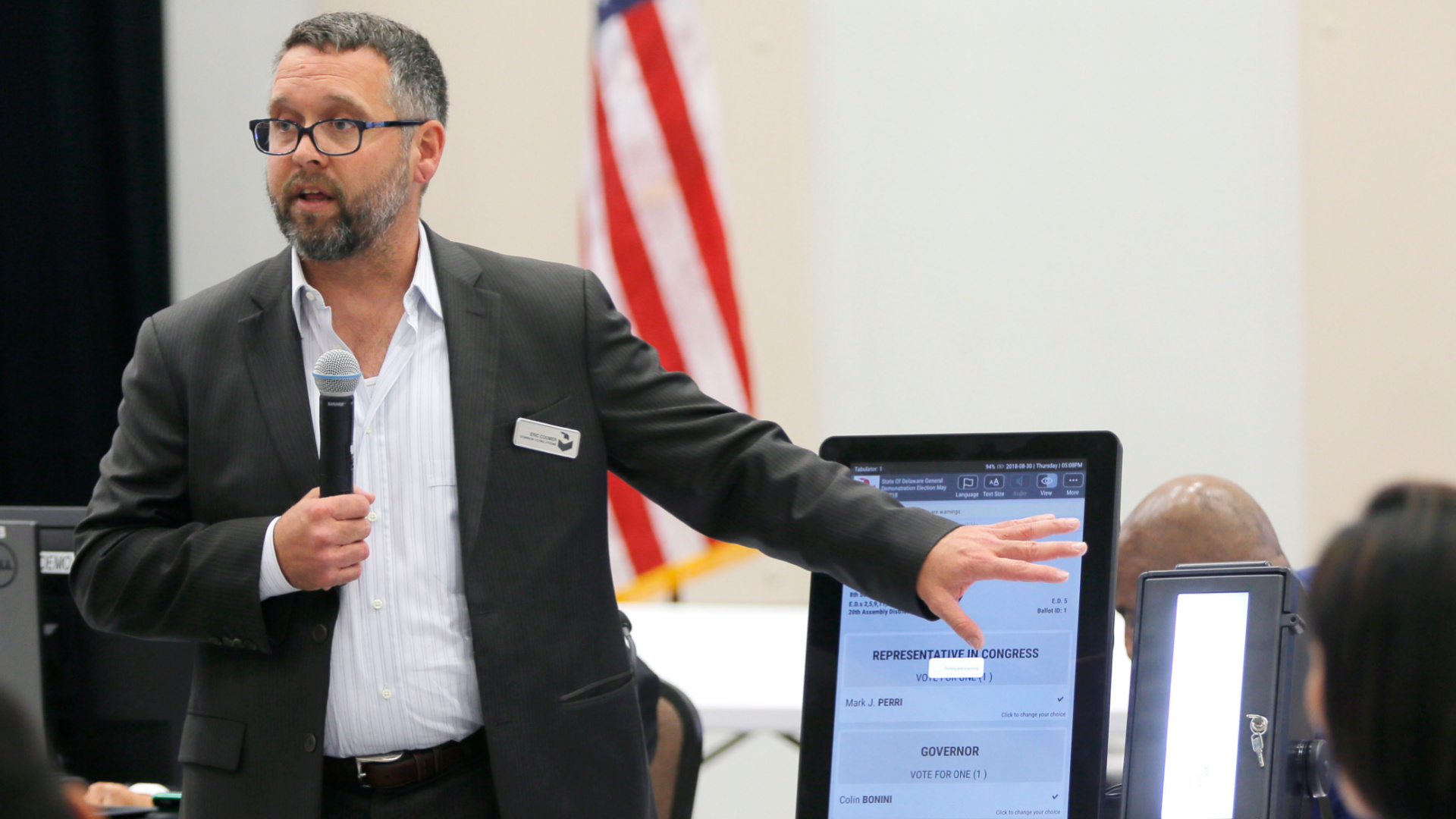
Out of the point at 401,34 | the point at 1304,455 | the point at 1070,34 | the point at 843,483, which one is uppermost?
the point at 1070,34

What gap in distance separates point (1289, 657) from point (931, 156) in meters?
3.09

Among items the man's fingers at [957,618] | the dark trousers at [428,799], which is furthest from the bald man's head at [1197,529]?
the dark trousers at [428,799]

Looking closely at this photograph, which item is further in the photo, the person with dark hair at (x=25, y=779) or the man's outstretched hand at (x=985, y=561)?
the man's outstretched hand at (x=985, y=561)

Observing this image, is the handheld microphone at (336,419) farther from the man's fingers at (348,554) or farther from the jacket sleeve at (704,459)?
the jacket sleeve at (704,459)

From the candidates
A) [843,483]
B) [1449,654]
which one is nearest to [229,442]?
[843,483]

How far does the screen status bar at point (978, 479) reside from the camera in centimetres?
143

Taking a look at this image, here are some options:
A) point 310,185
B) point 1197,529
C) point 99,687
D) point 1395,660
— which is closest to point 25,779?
point 1395,660

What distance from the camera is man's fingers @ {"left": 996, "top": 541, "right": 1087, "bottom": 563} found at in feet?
4.50

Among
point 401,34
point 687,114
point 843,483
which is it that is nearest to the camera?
point 843,483

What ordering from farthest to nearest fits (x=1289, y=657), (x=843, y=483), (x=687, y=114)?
(x=687, y=114) → (x=843, y=483) → (x=1289, y=657)

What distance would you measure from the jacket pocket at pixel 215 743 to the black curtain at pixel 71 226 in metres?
2.73

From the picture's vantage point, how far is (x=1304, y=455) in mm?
4059

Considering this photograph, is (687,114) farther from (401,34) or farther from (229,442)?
(229,442)

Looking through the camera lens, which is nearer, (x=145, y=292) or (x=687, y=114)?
(x=687, y=114)
